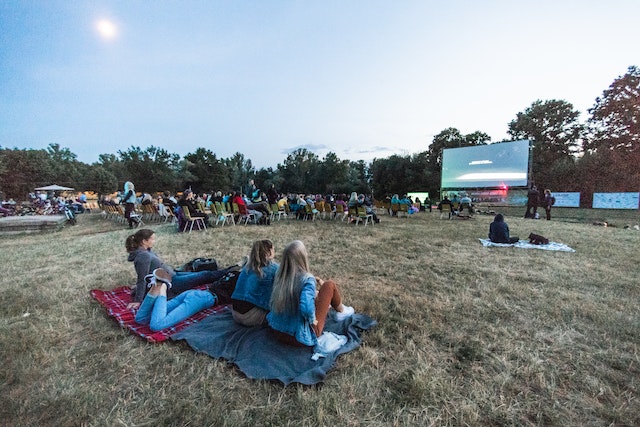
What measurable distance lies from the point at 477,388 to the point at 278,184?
48.9 m

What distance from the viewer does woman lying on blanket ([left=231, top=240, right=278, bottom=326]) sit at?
2.54 metres

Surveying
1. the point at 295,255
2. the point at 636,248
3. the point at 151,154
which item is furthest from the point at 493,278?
the point at 151,154

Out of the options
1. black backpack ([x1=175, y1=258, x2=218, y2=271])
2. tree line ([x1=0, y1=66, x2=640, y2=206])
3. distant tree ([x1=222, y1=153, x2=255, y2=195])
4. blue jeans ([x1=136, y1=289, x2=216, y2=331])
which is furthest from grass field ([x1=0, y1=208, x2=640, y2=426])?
distant tree ([x1=222, y1=153, x2=255, y2=195])

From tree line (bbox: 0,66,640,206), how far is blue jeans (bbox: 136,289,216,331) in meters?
22.2

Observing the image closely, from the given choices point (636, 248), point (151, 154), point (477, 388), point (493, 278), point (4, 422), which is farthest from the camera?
point (151, 154)

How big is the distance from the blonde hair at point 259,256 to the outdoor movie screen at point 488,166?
20801 millimetres

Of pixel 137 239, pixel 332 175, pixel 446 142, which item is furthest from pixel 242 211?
pixel 332 175

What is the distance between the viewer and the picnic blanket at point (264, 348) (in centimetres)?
202

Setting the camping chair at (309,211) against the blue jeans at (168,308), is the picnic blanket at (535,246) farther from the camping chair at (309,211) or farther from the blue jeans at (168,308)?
the camping chair at (309,211)

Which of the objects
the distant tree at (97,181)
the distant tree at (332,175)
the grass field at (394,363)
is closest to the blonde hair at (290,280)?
the grass field at (394,363)

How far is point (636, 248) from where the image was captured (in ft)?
20.6

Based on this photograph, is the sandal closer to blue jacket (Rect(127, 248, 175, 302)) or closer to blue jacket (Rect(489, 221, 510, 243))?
blue jacket (Rect(127, 248, 175, 302))

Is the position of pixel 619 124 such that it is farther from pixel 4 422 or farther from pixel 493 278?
pixel 4 422

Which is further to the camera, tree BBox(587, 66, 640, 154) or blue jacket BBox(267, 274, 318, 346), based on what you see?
tree BBox(587, 66, 640, 154)
